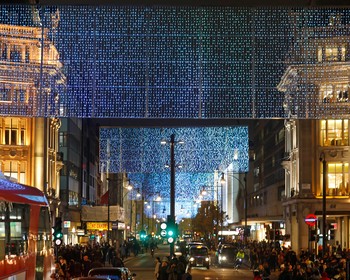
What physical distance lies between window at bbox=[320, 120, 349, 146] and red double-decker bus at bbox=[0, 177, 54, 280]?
48890 millimetres

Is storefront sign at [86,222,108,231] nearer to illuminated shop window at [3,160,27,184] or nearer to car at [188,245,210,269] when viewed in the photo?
Answer: illuminated shop window at [3,160,27,184]

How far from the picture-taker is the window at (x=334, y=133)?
7394 centimetres

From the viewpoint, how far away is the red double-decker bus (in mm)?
21016

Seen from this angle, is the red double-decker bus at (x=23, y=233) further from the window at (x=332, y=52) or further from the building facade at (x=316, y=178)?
the building facade at (x=316, y=178)

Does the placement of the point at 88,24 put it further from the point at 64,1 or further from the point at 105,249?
the point at 105,249

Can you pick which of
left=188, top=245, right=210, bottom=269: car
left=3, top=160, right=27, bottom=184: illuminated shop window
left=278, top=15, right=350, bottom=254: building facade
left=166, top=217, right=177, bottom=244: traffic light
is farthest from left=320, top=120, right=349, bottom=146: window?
left=166, top=217, right=177, bottom=244: traffic light

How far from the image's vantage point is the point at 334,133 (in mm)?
74562

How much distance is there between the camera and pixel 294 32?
32000 mm

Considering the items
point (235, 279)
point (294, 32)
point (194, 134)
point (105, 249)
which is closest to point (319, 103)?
point (294, 32)

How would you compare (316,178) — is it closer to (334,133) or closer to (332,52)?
(334,133)

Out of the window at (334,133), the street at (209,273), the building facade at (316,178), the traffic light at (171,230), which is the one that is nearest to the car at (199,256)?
the street at (209,273)

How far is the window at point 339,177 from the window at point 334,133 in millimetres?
1918

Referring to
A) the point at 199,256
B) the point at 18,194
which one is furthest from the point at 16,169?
the point at 18,194

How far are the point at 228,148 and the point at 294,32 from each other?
4763cm
